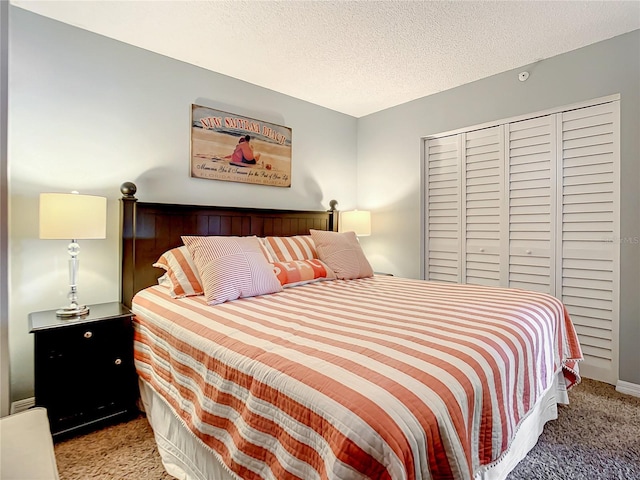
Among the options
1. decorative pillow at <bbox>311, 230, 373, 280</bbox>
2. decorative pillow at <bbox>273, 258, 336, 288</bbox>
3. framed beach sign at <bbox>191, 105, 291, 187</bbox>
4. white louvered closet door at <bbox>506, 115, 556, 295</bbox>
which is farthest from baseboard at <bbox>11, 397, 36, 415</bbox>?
white louvered closet door at <bbox>506, 115, 556, 295</bbox>

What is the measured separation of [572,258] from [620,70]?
1.37 meters

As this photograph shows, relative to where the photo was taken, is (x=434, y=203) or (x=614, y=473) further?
(x=434, y=203)

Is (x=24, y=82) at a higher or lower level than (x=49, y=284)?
higher

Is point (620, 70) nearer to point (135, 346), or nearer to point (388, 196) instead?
point (388, 196)

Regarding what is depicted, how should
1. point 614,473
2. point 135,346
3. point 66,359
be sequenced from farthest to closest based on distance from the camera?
point 135,346, point 66,359, point 614,473

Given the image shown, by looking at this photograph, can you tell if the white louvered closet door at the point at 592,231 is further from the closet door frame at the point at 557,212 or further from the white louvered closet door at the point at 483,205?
the white louvered closet door at the point at 483,205

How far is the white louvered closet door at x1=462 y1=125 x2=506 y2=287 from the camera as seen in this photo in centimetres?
306

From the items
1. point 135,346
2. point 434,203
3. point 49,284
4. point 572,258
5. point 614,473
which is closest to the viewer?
point 614,473

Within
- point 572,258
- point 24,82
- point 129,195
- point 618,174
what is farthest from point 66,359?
point 618,174

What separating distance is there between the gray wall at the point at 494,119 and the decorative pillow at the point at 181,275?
2.30 meters

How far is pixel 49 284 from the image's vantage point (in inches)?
84.0

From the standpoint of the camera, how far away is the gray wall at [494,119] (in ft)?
7.67

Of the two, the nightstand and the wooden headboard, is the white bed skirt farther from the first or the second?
the wooden headboard

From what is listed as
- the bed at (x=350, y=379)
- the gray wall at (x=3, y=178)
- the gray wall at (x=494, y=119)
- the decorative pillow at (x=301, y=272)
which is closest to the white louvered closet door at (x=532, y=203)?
the gray wall at (x=494, y=119)
